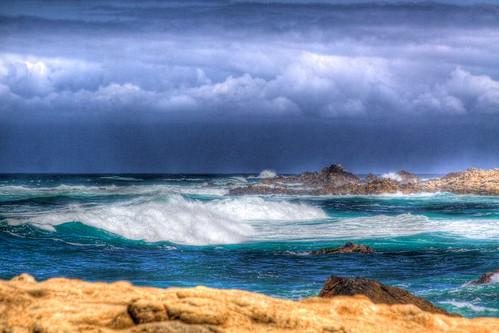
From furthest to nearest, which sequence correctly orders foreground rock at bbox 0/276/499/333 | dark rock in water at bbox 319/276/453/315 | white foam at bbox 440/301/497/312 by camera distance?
white foam at bbox 440/301/497/312
dark rock in water at bbox 319/276/453/315
foreground rock at bbox 0/276/499/333

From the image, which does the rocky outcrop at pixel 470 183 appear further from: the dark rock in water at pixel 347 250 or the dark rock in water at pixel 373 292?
the dark rock in water at pixel 373 292

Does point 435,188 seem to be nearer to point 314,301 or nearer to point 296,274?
point 296,274

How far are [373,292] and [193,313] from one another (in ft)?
13.0

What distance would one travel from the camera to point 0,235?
2345 cm

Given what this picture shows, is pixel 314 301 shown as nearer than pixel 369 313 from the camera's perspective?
No

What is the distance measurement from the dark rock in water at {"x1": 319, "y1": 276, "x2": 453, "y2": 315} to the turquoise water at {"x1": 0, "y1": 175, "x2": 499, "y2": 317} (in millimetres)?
2836

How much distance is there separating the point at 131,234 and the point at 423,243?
9.57m

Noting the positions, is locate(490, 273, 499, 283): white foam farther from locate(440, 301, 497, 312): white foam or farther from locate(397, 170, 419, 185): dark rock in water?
locate(397, 170, 419, 185): dark rock in water

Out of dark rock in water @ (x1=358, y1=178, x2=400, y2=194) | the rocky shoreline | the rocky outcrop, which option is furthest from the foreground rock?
dark rock in water @ (x1=358, y1=178, x2=400, y2=194)

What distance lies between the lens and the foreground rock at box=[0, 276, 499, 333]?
4.89 m

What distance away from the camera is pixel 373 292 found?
8461 mm

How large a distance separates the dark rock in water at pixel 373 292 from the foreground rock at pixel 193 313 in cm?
267

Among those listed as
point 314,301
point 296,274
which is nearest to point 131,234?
point 296,274

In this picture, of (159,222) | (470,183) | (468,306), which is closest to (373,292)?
(468,306)
